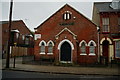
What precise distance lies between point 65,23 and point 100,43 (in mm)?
5859

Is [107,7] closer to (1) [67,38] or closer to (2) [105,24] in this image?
(2) [105,24]

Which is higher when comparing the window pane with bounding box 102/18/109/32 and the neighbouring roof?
the neighbouring roof

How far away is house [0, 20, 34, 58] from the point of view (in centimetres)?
3831

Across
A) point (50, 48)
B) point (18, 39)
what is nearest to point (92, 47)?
point (50, 48)

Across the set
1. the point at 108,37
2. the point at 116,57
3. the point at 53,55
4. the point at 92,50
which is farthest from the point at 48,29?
the point at 116,57

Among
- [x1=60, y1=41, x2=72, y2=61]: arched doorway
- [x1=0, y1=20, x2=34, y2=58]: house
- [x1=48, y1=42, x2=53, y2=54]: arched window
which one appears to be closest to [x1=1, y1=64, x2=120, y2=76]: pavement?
[x1=60, y1=41, x2=72, y2=61]: arched doorway

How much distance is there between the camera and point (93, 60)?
23047mm

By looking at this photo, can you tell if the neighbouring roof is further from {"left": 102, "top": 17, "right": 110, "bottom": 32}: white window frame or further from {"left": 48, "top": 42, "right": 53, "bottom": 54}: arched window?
{"left": 48, "top": 42, "right": 53, "bottom": 54}: arched window

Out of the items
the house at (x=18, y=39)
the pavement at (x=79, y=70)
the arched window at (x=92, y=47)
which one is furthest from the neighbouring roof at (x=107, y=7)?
the house at (x=18, y=39)

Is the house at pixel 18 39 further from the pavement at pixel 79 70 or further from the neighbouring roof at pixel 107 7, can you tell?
the pavement at pixel 79 70

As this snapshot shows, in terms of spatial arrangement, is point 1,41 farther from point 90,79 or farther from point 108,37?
point 90,79

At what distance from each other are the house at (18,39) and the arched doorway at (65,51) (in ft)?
53.9

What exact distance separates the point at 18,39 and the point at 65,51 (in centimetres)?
2369

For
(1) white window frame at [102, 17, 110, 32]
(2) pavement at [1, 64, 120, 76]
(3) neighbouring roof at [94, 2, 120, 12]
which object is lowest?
(2) pavement at [1, 64, 120, 76]
